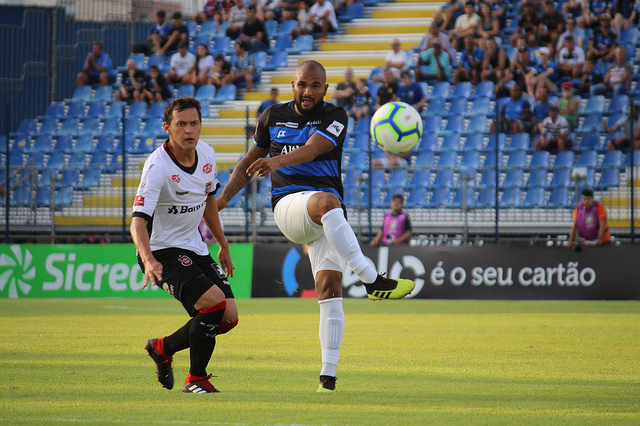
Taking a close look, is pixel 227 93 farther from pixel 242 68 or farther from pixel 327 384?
pixel 327 384

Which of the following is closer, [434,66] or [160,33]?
[434,66]

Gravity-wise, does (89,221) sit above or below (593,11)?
below

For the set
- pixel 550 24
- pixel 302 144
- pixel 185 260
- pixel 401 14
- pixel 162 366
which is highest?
pixel 401 14

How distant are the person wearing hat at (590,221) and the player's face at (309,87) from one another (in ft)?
31.3

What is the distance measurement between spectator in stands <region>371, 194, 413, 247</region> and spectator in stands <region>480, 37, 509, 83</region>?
199 inches

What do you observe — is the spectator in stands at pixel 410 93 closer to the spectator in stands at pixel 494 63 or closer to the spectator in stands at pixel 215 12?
the spectator in stands at pixel 494 63

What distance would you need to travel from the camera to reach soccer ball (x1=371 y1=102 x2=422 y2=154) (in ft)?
→ 42.5

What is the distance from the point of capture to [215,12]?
2484cm

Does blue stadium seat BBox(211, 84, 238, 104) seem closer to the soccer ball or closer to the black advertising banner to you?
the black advertising banner

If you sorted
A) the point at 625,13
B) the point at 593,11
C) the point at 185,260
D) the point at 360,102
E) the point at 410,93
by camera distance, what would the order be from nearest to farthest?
the point at 185,260 < the point at 410,93 < the point at 360,102 < the point at 625,13 < the point at 593,11

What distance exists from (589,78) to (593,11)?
253 centimetres

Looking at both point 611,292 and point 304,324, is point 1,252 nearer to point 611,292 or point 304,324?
point 304,324

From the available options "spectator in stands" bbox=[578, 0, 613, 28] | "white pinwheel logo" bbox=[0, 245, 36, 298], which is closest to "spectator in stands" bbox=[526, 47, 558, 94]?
"spectator in stands" bbox=[578, 0, 613, 28]

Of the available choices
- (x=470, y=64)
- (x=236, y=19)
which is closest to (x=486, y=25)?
(x=470, y=64)
